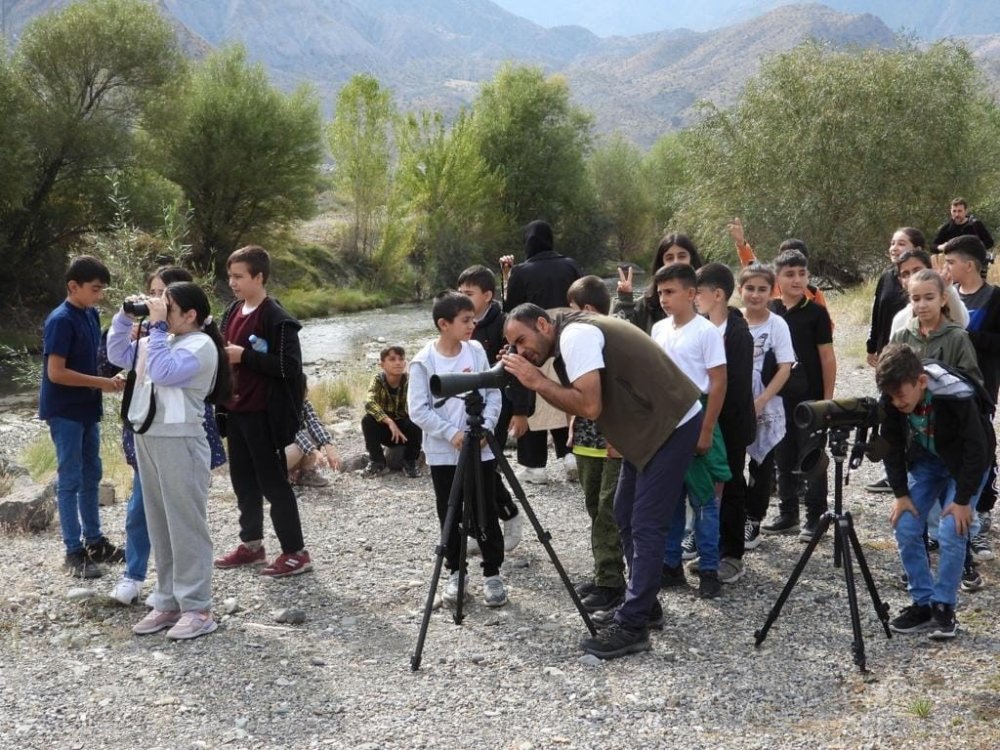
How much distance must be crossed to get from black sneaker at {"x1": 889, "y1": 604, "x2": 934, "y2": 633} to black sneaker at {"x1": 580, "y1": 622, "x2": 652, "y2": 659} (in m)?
1.18

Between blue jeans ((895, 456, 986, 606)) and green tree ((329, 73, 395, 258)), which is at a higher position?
green tree ((329, 73, 395, 258))

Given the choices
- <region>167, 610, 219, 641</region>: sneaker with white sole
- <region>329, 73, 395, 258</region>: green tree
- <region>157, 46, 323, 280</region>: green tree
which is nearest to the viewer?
<region>167, 610, 219, 641</region>: sneaker with white sole

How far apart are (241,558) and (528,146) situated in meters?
41.4

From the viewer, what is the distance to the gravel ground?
3973mm

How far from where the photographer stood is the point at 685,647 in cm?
473

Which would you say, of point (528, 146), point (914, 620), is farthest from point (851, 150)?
point (914, 620)

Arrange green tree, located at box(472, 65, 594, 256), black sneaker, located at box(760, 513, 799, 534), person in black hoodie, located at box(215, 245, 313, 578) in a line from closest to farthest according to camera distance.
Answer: person in black hoodie, located at box(215, 245, 313, 578) < black sneaker, located at box(760, 513, 799, 534) < green tree, located at box(472, 65, 594, 256)

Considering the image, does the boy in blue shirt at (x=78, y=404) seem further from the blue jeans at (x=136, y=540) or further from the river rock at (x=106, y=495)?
the river rock at (x=106, y=495)

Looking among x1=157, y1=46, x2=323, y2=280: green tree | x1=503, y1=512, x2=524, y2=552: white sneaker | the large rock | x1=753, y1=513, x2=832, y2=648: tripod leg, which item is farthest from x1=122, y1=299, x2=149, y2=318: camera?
x1=157, y1=46, x2=323, y2=280: green tree

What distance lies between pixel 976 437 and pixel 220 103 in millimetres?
33344

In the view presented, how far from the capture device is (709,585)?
5.34m

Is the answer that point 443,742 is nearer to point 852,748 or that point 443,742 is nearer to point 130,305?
point 852,748

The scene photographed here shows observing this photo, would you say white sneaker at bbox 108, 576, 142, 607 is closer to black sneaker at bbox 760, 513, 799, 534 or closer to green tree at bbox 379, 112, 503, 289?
black sneaker at bbox 760, 513, 799, 534

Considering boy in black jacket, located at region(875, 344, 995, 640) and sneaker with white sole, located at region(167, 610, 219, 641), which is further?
sneaker with white sole, located at region(167, 610, 219, 641)
